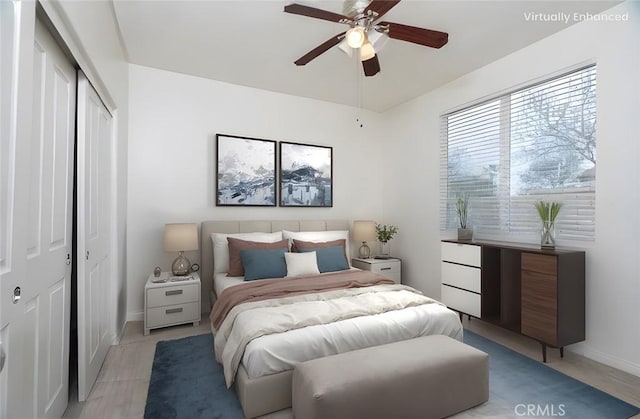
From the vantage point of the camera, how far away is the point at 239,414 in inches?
73.5

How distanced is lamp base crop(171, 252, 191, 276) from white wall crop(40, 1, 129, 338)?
1.59 feet

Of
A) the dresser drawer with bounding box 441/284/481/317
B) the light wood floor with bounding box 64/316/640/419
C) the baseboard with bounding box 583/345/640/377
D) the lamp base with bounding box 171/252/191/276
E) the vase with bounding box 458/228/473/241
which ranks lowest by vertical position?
the light wood floor with bounding box 64/316/640/419

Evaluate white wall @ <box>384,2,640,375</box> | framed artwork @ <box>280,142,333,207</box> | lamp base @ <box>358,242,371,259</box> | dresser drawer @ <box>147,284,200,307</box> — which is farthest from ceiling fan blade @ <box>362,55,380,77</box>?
dresser drawer @ <box>147,284,200,307</box>

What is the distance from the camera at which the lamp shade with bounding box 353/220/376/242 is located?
169 inches

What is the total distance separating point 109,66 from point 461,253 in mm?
3643

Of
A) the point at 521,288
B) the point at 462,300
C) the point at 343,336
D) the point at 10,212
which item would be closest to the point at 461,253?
the point at 462,300

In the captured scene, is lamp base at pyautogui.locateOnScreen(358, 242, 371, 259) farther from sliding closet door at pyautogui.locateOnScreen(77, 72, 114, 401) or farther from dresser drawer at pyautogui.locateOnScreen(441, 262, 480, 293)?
sliding closet door at pyautogui.locateOnScreen(77, 72, 114, 401)

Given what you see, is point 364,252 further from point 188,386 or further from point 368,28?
point 368,28

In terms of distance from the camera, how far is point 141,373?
236 cm

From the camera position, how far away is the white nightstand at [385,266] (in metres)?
4.18

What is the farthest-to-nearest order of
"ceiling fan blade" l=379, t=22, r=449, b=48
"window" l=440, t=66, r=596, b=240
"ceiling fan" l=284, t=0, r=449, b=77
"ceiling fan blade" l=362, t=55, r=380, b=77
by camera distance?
"window" l=440, t=66, r=596, b=240, "ceiling fan blade" l=362, t=55, r=380, b=77, "ceiling fan blade" l=379, t=22, r=449, b=48, "ceiling fan" l=284, t=0, r=449, b=77

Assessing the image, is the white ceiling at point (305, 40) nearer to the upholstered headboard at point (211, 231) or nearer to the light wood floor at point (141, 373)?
the upholstered headboard at point (211, 231)

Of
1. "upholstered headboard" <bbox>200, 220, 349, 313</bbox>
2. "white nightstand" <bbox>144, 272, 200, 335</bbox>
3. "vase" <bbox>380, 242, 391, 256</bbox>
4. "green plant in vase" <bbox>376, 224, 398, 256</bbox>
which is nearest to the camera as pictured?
"white nightstand" <bbox>144, 272, 200, 335</bbox>

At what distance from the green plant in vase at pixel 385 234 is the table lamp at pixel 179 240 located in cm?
246
